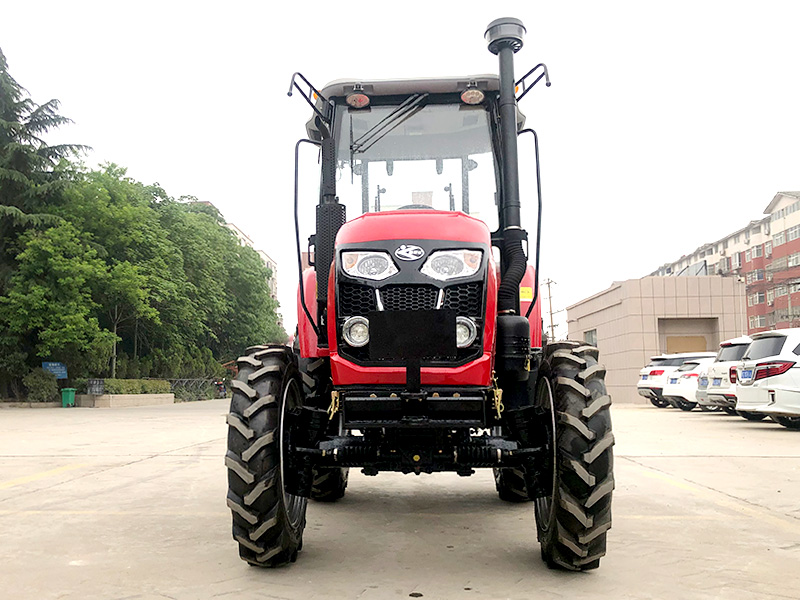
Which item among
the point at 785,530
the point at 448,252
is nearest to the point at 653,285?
the point at 785,530

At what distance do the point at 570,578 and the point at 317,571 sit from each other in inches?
57.9

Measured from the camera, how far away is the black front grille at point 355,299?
165 inches

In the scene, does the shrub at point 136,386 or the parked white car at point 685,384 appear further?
the shrub at point 136,386

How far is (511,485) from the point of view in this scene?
258 inches

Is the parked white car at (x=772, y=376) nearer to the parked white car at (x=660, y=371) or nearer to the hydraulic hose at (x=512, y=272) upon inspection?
the parked white car at (x=660, y=371)

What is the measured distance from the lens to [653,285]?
30609 millimetres

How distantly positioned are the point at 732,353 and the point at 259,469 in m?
14.8

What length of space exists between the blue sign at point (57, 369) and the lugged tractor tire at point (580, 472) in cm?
3010

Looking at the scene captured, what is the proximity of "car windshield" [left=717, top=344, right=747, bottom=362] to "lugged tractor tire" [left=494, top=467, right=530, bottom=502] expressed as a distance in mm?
11572

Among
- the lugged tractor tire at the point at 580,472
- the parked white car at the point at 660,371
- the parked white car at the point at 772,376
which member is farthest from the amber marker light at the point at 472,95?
the parked white car at the point at 660,371

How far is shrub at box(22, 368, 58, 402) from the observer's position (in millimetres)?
29609

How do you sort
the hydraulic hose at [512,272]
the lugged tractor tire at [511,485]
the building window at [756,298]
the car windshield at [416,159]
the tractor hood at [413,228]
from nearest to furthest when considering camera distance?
the tractor hood at [413,228] → the hydraulic hose at [512,272] → the car windshield at [416,159] → the lugged tractor tire at [511,485] → the building window at [756,298]

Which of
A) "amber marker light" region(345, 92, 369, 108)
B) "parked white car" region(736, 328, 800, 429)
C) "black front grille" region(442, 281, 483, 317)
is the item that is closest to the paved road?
"black front grille" region(442, 281, 483, 317)

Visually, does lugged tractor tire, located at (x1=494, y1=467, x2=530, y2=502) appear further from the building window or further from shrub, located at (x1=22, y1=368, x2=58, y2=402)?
the building window
